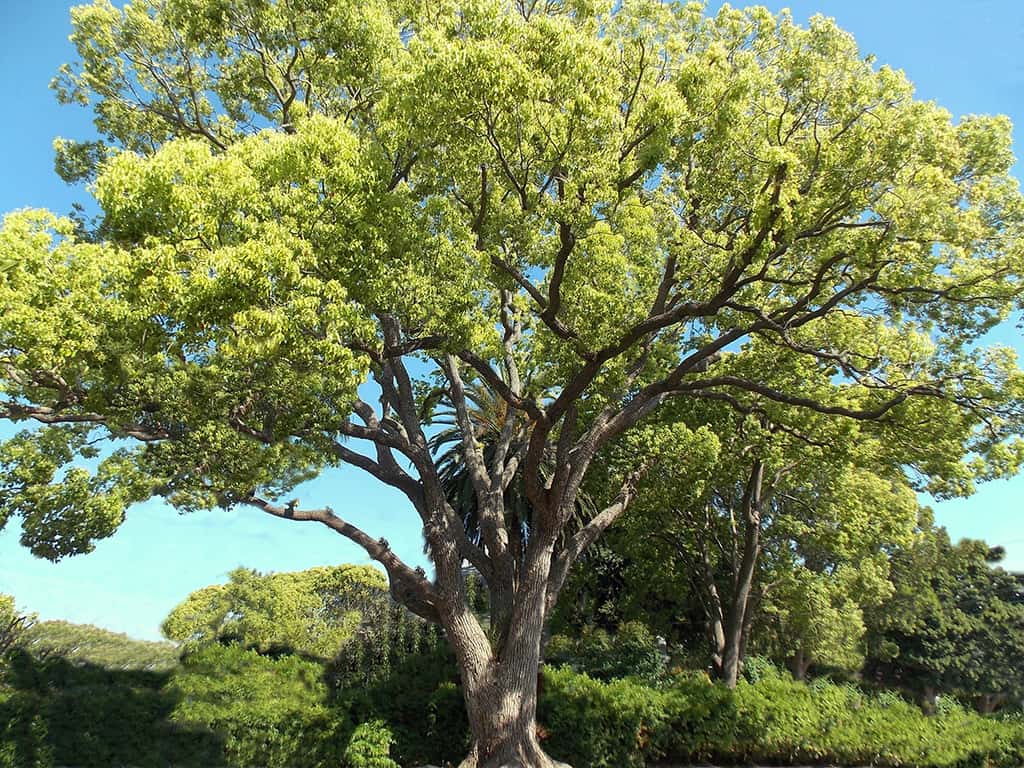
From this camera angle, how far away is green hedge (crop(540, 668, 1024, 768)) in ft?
39.8

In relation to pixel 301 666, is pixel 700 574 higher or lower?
higher

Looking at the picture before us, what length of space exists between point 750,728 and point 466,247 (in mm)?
11153

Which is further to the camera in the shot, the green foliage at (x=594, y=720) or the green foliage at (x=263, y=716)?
the green foliage at (x=594, y=720)

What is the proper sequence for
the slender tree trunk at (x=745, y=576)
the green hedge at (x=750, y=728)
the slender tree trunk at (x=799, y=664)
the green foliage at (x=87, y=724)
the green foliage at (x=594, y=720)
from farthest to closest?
the slender tree trunk at (x=799, y=664) → the slender tree trunk at (x=745, y=576) → the green hedge at (x=750, y=728) → the green foliage at (x=594, y=720) → the green foliage at (x=87, y=724)

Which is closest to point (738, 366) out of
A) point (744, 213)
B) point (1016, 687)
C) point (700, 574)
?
point (744, 213)

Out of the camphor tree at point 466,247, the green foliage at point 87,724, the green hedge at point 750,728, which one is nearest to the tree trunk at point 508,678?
the camphor tree at point 466,247

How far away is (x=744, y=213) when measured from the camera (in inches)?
443

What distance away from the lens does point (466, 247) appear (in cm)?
933

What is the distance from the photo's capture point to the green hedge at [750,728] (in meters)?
12.1

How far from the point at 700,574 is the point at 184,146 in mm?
17289

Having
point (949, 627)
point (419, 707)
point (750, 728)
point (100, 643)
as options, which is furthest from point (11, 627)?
point (949, 627)

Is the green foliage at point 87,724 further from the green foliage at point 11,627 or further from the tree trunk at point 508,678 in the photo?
the tree trunk at point 508,678

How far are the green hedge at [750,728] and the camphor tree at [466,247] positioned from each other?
6.42 feet

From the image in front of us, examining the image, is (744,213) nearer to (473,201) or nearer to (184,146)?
(473,201)
